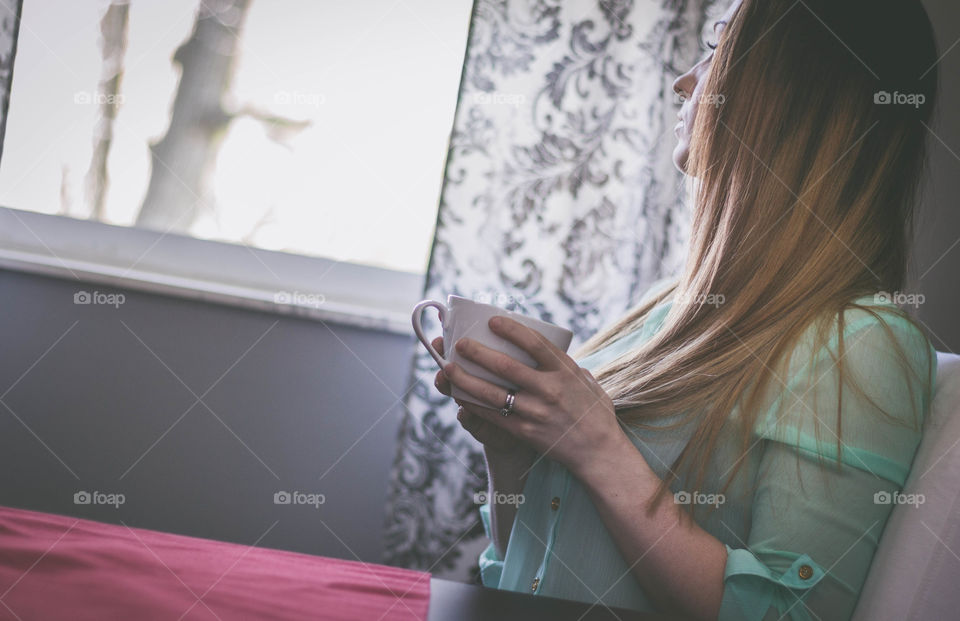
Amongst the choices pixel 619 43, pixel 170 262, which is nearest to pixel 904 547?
pixel 619 43

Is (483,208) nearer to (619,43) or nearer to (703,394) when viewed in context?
(619,43)

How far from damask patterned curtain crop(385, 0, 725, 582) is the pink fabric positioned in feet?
3.93

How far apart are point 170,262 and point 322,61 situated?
27.6 inches

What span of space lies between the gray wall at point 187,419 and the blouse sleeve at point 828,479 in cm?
124

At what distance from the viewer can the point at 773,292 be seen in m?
0.75

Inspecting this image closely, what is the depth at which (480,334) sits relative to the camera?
598 mm
